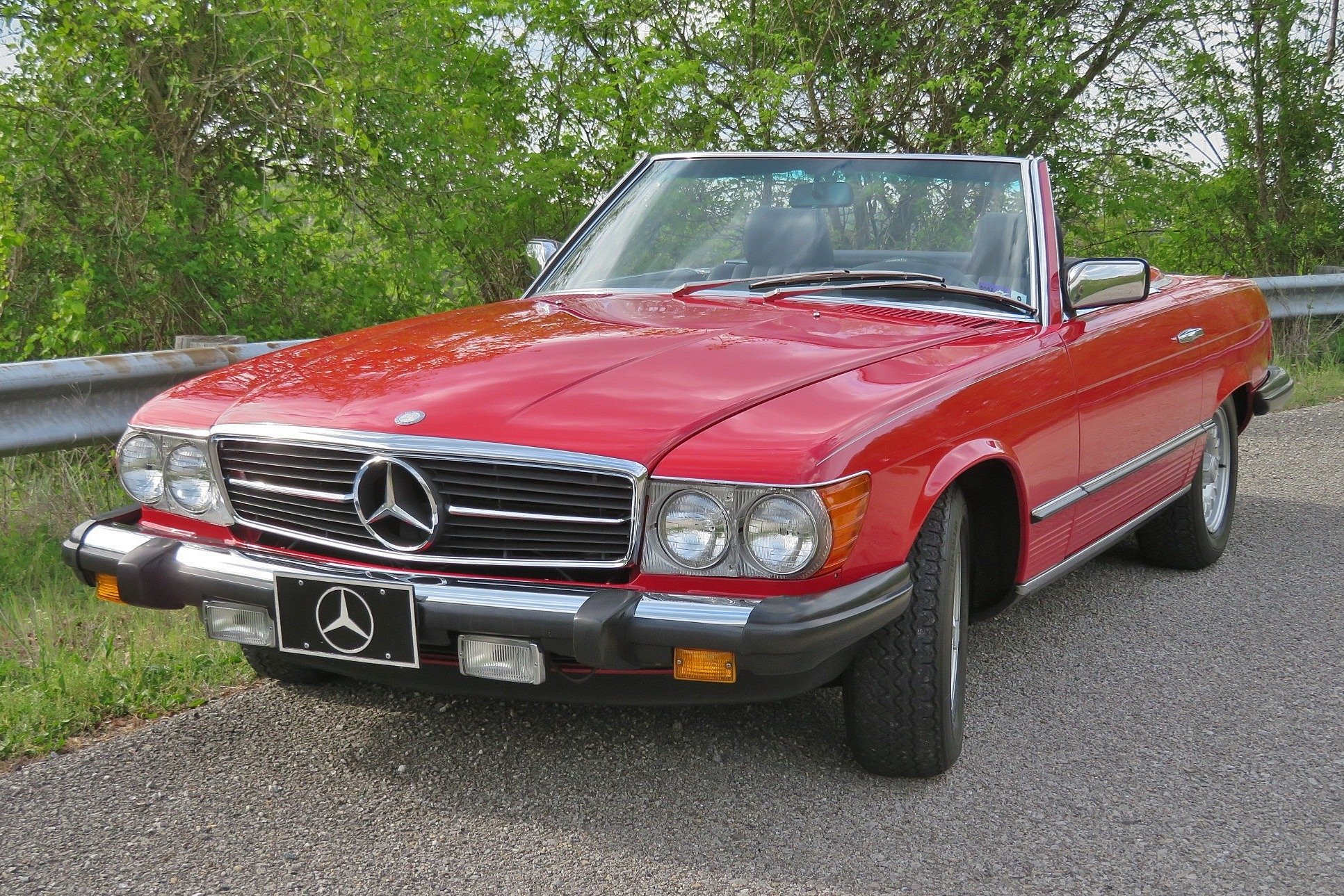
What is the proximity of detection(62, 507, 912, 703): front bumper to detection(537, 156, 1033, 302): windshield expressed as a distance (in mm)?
1480

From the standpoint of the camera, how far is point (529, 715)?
3.57m

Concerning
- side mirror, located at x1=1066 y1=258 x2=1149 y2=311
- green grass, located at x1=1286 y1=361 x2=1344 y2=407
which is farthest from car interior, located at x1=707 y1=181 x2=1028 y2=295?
green grass, located at x1=1286 y1=361 x2=1344 y2=407

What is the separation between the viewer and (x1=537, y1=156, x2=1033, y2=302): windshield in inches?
162

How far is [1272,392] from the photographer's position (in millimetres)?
5887

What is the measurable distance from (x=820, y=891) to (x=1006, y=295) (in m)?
1.96

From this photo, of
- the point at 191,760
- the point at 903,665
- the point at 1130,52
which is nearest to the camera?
the point at 903,665

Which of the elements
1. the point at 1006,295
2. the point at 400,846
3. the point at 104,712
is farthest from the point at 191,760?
the point at 1006,295

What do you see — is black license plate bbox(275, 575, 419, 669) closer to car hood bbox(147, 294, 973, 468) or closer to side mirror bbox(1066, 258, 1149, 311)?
car hood bbox(147, 294, 973, 468)

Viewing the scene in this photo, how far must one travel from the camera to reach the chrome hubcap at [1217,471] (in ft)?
17.5

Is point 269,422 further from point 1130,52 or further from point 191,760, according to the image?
point 1130,52

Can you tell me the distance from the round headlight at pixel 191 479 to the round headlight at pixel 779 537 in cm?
134

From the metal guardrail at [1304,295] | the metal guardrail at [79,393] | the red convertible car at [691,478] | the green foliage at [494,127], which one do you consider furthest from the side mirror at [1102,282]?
the metal guardrail at [1304,295]

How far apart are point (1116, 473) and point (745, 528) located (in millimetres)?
1918

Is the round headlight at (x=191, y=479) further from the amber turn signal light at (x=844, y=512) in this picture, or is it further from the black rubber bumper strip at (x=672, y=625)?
the amber turn signal light at (x=844, y=512)
